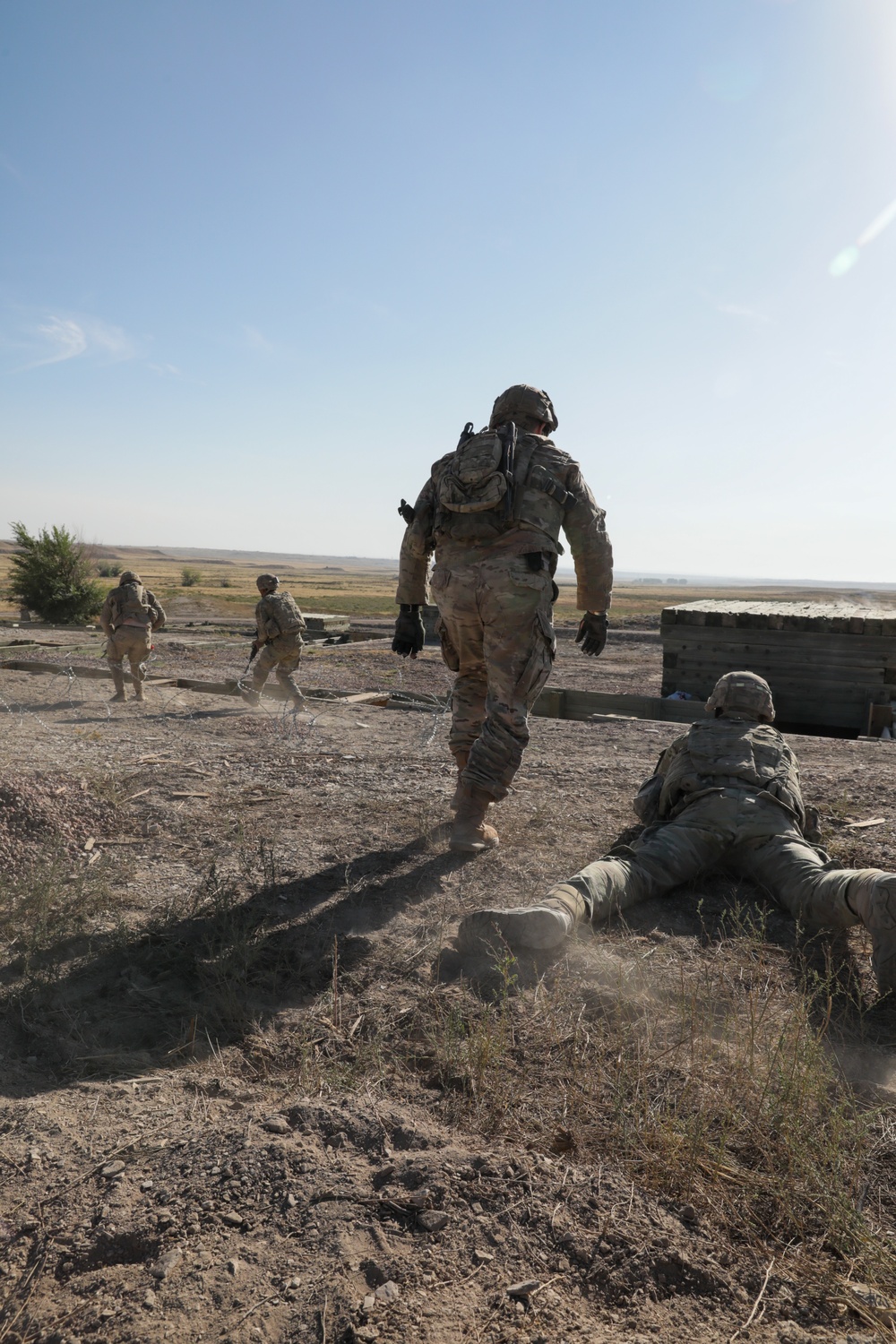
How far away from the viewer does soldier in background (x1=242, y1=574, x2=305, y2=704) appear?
32.2 ft

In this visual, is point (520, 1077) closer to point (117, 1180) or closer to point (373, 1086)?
point (373, 1086)

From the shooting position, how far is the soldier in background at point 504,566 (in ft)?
13.8

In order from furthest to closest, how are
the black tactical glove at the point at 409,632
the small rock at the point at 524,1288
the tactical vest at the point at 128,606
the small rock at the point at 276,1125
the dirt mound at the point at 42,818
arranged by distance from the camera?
the tactical vest at the point at 128,606 < the black tactical glove at the point at 409,632 < the dirt mound at the point at 42,818 < the small rock at the point at 276,1125 < the small rock at the point at 524,1288

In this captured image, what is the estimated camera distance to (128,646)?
10195 mm

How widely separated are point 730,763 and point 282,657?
281 inches

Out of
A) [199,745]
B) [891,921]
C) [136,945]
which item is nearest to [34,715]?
[199,745]

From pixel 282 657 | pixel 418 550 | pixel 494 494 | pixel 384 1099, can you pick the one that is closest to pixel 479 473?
pixel 494 494

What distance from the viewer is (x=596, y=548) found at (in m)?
4.47

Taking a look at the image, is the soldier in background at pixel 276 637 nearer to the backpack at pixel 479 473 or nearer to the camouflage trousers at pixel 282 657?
the camouflage trousers at pixel 282 657

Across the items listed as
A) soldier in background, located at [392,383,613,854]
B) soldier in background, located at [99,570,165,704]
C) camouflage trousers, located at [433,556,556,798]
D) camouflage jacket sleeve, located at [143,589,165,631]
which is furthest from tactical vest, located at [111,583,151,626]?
camouflage trousers, located at [433,556,556,798]

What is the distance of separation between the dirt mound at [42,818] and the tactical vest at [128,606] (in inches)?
221

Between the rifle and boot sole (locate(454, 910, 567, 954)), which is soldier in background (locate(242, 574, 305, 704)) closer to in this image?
the rifle

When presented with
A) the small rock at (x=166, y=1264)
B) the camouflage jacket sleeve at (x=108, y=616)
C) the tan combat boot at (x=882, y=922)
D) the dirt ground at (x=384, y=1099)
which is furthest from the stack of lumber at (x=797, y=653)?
the small rock at (x=166, y=1264)

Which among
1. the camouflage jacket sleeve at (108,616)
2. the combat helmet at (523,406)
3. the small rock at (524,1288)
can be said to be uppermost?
the combat helmet at (523,406)
